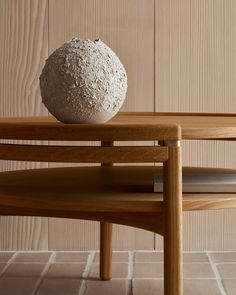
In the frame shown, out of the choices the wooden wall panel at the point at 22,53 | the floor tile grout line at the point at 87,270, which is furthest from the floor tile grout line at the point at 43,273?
the wooden wall panel at the point at 22,53

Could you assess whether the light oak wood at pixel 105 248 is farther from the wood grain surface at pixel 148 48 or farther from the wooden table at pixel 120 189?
the wooden table at pixel 120 189

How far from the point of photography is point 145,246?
239 centimetres

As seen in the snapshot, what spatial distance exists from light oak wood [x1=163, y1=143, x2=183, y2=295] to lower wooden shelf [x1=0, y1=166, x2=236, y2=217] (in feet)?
0.15

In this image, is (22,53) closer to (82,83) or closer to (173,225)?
(82,83)

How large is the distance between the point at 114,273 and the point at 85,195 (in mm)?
785

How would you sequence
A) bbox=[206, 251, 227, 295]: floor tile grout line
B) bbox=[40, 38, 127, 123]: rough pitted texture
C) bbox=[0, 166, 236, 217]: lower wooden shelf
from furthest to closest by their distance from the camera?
bbox=[206, 251, 227, 295]: floor tile grout line < bbox=[40, 38, 127, 123]: rough pitted texture < bbox=[0, 166, 236, 217]: lower wooden shelf

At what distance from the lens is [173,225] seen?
3.94 feet

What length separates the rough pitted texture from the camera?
1.38 meters

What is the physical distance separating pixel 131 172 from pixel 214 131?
1.78 feet

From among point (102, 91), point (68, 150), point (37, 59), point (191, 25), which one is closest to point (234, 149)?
point (191, 25)

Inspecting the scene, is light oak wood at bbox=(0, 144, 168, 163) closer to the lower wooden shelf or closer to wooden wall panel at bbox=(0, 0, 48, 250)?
the lower wooden shelf

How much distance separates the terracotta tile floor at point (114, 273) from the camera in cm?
193

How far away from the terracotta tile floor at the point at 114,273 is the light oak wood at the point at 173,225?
28.7 inches

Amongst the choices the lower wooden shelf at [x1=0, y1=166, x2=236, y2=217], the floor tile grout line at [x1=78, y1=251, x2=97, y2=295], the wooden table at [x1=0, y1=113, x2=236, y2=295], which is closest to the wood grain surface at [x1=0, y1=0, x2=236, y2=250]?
the floor tile grout line at [x1=78, y1=251, x2=97, y2=295]
